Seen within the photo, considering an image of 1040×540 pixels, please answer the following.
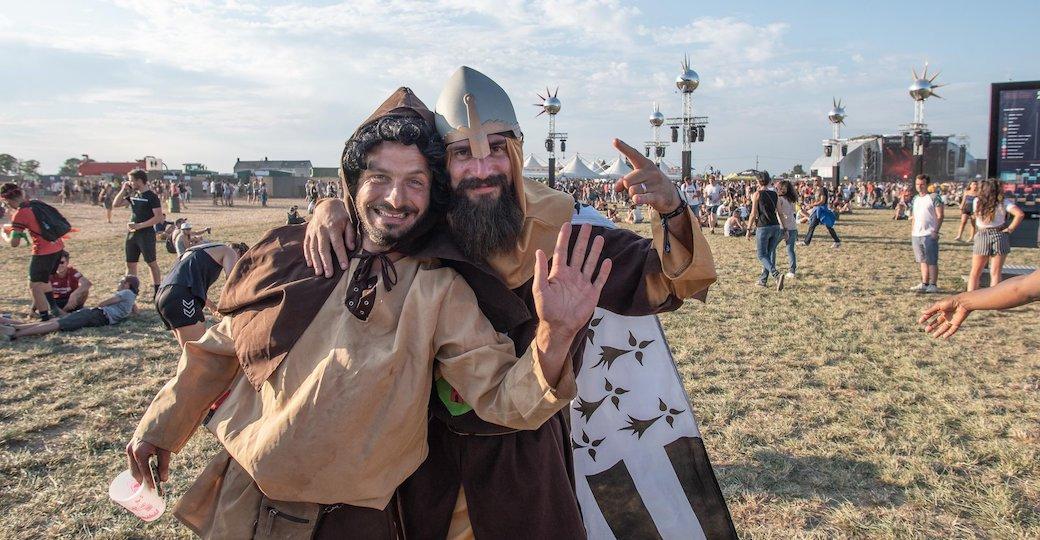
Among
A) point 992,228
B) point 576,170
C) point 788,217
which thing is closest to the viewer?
point 992,228

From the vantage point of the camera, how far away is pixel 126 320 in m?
8.11

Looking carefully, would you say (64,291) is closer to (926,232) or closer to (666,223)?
(666,223)

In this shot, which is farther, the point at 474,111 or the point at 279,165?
the point at 279,165

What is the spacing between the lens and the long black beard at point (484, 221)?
2.03m

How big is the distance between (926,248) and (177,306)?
952 cm

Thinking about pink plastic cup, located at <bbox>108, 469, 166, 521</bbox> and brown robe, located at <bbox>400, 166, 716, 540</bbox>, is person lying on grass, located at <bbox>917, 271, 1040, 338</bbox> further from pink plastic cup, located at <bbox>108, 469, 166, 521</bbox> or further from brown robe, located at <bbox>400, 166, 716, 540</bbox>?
pink plastic cup, located at <bbox>108, 469, 166, 521</bbox>

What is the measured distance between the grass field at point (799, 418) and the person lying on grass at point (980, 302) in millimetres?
1120

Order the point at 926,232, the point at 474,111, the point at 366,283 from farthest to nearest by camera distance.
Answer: the point at 926,232 → the point at 474,111 → the point at 366,283

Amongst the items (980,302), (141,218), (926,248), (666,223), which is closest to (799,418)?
(980,302)

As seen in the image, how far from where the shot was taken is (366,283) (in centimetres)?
192

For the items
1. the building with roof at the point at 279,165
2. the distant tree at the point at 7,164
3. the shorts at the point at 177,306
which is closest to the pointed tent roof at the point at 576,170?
the shorts at the point at 177,306

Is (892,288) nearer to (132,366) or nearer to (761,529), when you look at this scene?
(761,529)

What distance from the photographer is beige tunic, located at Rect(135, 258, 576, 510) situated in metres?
1.73

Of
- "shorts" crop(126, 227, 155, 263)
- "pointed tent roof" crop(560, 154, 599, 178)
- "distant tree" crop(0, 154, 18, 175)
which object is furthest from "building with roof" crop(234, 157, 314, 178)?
"shorts" crop(126, 227, 155, 263)
